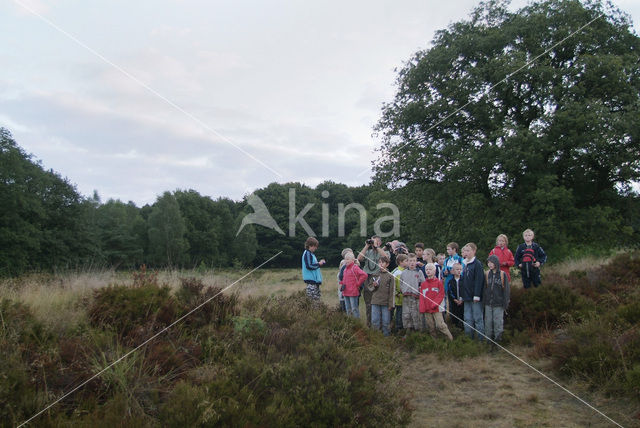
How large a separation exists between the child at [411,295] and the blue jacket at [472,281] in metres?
0.87

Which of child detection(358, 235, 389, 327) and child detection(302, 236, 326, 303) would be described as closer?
child detection(302, 236, 326, 303)

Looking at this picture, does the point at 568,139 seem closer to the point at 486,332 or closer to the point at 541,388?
the point at 486,332

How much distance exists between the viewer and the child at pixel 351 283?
9898 millimetres

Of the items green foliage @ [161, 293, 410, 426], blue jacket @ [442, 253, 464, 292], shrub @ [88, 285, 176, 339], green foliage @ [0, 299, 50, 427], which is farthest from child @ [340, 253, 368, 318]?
green foliage @ [0, 299, 50, 427]

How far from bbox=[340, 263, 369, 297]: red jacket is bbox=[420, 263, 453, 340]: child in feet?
4.37

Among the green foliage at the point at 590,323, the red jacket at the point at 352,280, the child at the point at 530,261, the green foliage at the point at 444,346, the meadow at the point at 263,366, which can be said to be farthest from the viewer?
the child at the point at 530,261

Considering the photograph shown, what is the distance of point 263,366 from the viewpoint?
4.30m

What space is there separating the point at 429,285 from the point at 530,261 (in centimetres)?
285

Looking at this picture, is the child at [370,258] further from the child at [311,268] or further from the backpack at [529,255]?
the backpack at [529,255]

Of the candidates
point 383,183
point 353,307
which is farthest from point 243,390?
point 383,183

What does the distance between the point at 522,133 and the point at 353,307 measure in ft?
36.7

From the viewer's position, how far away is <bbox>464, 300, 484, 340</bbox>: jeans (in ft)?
30.0

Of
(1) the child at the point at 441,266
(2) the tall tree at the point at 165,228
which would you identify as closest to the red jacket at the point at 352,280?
(1) the child at the point at 441,266

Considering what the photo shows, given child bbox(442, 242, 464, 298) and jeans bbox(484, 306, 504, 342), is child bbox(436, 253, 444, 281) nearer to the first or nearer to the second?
child bbox(442, 242, 464, 298)
